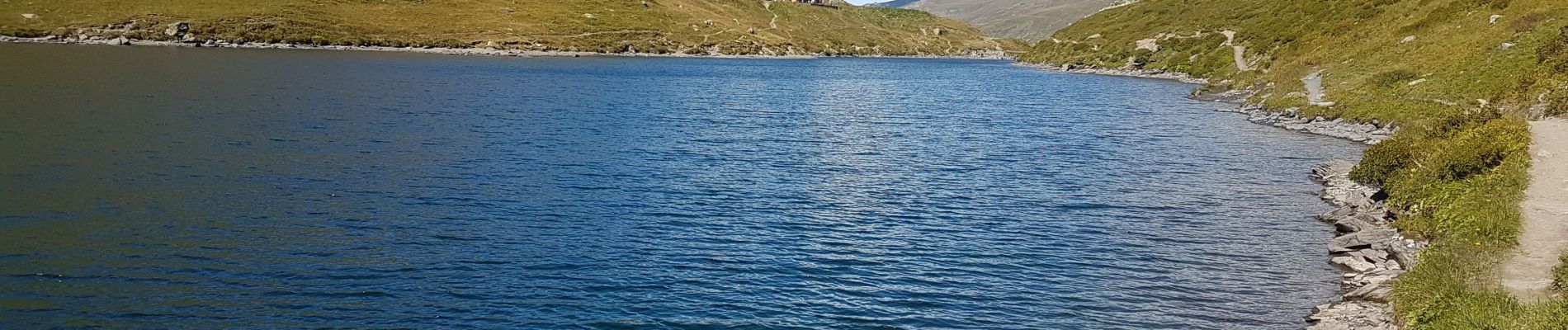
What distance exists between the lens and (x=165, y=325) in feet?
71.2

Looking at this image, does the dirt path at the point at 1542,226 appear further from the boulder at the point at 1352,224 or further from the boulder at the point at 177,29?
the boulder at the point at 177,29

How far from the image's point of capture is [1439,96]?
2315 inches

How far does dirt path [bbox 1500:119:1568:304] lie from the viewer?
20.6 metres

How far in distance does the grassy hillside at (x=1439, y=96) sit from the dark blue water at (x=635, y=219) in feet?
10.4

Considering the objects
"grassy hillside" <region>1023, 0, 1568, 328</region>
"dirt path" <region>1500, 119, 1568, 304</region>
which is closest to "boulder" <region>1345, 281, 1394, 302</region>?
"grassy hillside" <region>1023, 0, 1568, 328</region>

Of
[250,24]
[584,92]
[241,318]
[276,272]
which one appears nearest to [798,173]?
[276,272]

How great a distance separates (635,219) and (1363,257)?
2116 centimetres

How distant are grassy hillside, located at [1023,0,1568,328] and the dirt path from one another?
0.33m

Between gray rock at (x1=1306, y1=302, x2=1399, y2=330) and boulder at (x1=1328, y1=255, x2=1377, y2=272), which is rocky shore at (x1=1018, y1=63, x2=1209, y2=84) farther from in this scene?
gray rock at (x1=1306, y1=302, x2=1399, y2=330)

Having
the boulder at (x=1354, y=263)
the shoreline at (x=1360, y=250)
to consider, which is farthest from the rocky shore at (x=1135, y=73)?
the boulder at (x=1354, y=263)

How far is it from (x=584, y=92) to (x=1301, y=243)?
76232mm

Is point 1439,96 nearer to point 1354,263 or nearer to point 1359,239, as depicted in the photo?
point 1359,239

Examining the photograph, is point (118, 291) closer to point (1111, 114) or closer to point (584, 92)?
point (1111, 114)

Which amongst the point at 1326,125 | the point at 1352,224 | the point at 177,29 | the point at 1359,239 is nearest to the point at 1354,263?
the point at 1359,239
